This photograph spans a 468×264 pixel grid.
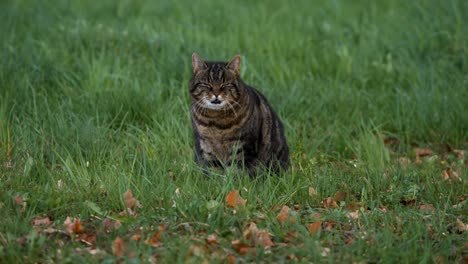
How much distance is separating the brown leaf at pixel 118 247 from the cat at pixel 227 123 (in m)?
1.45

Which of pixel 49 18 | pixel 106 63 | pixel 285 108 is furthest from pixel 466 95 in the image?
pixel 49 18

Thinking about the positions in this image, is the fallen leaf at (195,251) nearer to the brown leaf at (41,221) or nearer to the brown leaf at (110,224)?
the brown leaf at (110,224)

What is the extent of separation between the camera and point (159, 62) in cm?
739

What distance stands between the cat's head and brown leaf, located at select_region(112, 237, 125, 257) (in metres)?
1.65

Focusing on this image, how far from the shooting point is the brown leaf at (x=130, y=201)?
4.60 m

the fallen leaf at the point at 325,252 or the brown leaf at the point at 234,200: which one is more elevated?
the brown leaf at the point at 234,200

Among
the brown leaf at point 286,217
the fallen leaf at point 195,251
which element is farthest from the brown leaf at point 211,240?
the brown leaf at point 286,217

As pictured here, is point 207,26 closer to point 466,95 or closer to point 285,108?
point 285,108

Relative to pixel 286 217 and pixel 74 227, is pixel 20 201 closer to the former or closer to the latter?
pixel 74 227

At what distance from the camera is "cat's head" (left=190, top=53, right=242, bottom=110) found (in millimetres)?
5418

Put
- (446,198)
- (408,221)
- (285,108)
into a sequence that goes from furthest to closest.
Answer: (285,108) → (446,198) → (408,221)

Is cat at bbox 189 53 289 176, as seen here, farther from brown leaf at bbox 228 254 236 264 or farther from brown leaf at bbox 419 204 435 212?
brown leaf at bbox 228 254 236 264

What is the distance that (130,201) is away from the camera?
181 inches

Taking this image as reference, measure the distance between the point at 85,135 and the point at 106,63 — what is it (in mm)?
1829
